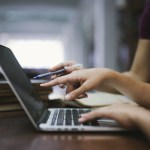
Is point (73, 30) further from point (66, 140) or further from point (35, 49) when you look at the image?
point (66, 140)

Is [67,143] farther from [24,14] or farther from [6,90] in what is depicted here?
[24,14]

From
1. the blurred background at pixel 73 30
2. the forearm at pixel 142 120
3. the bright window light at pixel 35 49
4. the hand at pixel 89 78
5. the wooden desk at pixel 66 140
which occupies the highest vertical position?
the hand at pixel 89 78

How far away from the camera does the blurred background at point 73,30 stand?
10.7ft

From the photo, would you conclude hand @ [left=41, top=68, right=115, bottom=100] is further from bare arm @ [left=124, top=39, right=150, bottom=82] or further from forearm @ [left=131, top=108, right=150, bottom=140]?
bare arm @ [left=124, top=39, right=150, bottom=82]

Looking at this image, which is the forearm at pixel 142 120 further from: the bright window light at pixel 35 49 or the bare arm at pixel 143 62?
the bright window light at pixel 35 49

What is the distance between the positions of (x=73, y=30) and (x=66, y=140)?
8.09 meters

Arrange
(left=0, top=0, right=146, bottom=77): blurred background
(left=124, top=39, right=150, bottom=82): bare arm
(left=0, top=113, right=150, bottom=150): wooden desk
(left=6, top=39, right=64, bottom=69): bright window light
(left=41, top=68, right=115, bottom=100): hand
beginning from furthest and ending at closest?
(left=6, top=39, right=64, bottom=69): bright window light, (left=0, top=0, right=146, bottom=77): blurred background, (left=124, top=39, right=150, bottom=82): bare arm, (left=41, top=68, right=115, bottom=100): hand, (left=0, top=113, right=150, bottom=150): wooden desk

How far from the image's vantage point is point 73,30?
332 inches

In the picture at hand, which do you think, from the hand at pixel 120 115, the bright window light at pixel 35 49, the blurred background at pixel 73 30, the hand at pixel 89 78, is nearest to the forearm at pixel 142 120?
the hand at pixel 120 115

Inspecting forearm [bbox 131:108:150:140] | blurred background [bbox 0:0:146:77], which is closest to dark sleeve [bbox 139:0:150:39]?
blurred background [bbox 0:0:146:77]

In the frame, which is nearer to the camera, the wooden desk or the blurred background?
the wooden desk

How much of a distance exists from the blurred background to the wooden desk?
0.58 m

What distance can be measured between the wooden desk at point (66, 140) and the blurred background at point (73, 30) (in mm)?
575

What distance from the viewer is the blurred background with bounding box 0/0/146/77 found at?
3262 mm
